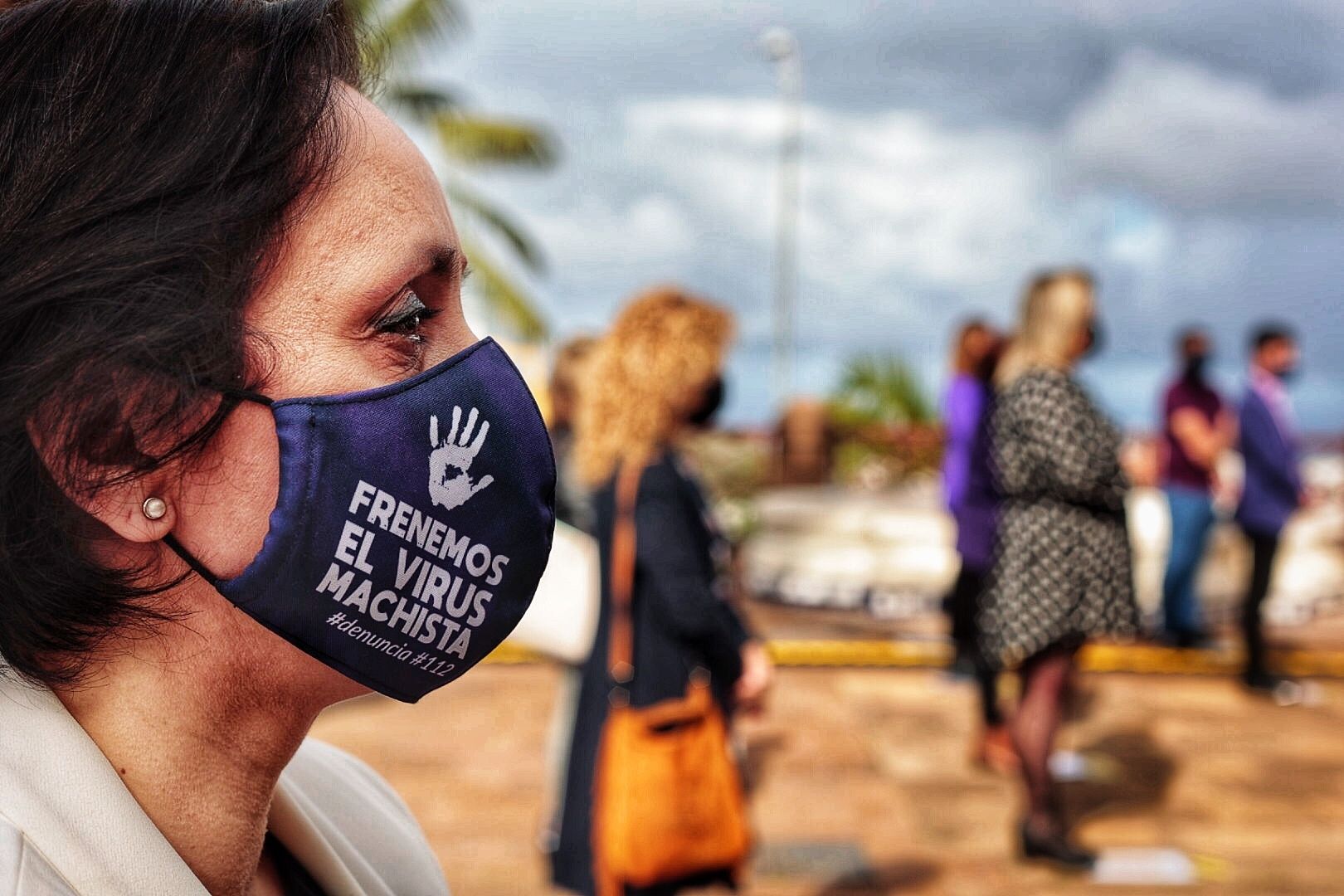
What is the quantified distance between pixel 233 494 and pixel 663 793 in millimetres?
2445

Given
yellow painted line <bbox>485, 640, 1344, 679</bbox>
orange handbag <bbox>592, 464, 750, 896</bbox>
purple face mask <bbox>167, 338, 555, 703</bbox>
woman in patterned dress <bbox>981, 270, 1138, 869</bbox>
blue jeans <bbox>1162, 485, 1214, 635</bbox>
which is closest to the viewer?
purple face mask <bbox>167, 338, 555, 703</bbox>

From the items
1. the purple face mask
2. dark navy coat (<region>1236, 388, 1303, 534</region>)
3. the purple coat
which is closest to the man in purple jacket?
dark navy coat (<region>1236, 388, 1303, 534</region>)

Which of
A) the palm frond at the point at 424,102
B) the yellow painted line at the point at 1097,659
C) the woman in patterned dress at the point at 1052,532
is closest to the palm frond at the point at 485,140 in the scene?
the palm frond at the point at 424,102

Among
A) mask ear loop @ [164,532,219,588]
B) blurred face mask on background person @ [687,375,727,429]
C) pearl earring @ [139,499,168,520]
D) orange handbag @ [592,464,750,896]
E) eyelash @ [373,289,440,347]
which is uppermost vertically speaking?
eyelash @ [373,289,440,347]

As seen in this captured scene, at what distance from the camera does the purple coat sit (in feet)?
21.5

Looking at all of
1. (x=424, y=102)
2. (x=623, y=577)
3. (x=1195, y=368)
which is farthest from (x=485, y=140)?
(x=623, y=577)

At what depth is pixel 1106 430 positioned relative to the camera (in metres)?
4.86

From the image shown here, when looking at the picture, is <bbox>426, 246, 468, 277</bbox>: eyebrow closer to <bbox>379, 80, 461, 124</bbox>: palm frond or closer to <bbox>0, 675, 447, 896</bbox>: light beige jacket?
<bbox>0, 675, 447, 896</bbox>: light beige jacket

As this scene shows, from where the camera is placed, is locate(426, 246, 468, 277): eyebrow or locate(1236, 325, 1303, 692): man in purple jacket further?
locate(1236, 325, 1303, 692): man in purple jacket

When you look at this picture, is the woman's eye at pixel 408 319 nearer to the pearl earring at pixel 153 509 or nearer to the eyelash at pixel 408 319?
the eyelash at pixel 408 319

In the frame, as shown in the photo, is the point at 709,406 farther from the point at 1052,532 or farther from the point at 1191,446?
the point at 1191,446

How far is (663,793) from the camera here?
329 cm

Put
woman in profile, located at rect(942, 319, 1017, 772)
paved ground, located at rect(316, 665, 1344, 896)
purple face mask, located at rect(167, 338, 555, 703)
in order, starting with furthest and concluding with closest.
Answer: woman in profile, located at rect(942, 319, 1017, 772), paved ground, located at rect(316, 665, 1344, 896), purple face mask, located at rect(167, 338, 555, 703)

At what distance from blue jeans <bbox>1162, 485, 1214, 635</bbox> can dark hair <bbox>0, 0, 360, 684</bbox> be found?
26.3 feet
